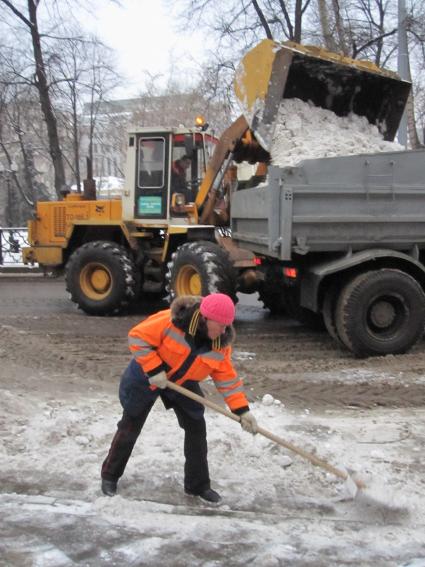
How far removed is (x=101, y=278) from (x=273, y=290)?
10.0ft

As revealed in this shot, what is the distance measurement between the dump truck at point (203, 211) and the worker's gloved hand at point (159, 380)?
344cm

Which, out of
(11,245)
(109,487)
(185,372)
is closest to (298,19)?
(11,245)

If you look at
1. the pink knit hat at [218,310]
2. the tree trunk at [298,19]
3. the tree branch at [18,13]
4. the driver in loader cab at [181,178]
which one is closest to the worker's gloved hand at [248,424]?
the pink knit hat at [218,310]

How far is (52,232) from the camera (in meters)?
11.1

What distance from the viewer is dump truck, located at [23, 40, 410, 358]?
7.70 metres

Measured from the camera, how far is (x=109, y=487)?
12.4ft

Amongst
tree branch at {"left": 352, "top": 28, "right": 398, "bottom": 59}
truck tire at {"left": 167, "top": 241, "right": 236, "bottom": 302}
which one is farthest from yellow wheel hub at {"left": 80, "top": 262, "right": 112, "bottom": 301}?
tree branch at {"left": 352, "top": 28, "right": 398, "bottom": 59}

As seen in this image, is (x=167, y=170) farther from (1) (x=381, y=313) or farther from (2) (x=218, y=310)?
(2) (x=218, y=310)

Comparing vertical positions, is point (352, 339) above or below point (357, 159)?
below

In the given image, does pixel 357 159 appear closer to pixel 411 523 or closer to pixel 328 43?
pixel 411 523

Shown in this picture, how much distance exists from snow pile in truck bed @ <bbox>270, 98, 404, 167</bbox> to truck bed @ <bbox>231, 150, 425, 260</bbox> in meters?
0.54

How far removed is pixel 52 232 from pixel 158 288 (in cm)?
211

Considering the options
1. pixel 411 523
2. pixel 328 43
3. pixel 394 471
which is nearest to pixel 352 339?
pixel 394 471

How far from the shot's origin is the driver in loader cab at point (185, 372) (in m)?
3.47
